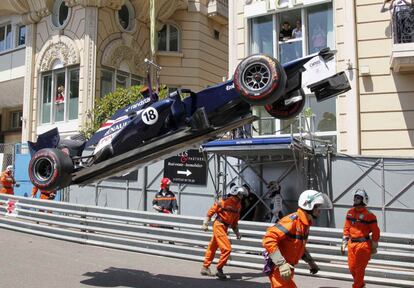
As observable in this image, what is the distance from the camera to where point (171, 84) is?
22.3 metres

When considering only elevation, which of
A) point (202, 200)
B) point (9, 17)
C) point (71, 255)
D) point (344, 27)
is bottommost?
point (71, 255)

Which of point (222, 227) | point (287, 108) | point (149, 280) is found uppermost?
point (287, 108)

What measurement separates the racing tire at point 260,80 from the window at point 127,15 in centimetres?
1565

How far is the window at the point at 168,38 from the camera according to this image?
2303 centimetres

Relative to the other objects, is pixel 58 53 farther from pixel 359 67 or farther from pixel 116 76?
pixel 359 67

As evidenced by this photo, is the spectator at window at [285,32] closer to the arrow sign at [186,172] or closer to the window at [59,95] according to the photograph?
the arrow sign at [186,172]

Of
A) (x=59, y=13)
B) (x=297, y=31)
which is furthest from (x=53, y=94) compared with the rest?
(x=297, y=31)

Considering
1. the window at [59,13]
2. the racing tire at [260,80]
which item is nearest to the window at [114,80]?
the window at [59,13]

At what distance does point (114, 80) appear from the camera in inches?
806

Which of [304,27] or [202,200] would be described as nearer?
[202,200]

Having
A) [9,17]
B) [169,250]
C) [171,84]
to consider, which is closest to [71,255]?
[169,250]

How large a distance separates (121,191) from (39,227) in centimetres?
309

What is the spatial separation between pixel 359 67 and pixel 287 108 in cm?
739

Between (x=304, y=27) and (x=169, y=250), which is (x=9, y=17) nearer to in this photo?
(x=304, y=27)
